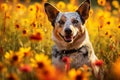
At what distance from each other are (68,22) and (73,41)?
27 cm

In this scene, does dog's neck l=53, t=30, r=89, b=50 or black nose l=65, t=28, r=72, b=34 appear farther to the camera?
dog's neck l=53, t=30, r=89, b=50

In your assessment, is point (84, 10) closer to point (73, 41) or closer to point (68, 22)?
point (68, 22)

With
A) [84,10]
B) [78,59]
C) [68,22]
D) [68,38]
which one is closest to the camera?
[78,59]

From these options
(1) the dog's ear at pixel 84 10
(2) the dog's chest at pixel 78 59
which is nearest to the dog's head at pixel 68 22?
(1) the dog's ear at pixel 84 10

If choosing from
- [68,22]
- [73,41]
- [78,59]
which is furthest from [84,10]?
[78,59]

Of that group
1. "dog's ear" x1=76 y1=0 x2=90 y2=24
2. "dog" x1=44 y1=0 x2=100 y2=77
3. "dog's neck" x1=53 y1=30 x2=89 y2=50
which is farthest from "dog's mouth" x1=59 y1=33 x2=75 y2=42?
"dog's ear" x1=76 y1=0 x2=90 y2=24

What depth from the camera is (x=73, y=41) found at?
19.9 feet

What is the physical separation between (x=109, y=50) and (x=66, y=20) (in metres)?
1.02

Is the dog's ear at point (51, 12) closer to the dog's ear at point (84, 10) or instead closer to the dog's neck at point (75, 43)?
the dog's ear at point (84, 10)

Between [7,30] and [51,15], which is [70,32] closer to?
[51,15]

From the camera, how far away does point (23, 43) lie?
7.05 m

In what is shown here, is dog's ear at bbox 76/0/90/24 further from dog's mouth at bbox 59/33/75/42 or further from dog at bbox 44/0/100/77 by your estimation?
dog's mouth at bbox 59/33/75/42

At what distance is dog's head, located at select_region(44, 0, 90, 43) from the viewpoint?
5906mm

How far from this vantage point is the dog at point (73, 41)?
19.2 feet
